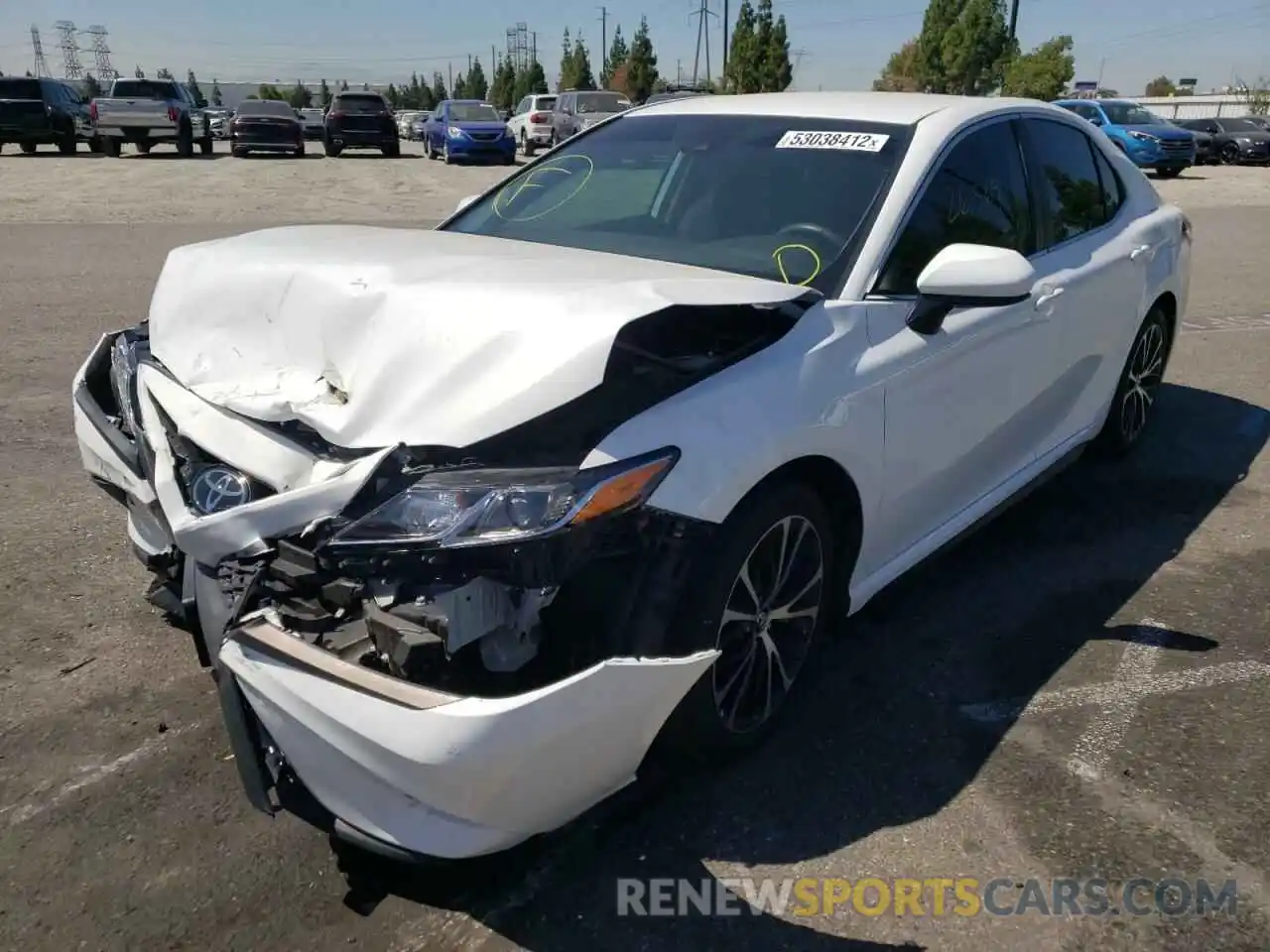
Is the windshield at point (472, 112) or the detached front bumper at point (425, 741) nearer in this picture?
the detached front bumper at point (425, 741)

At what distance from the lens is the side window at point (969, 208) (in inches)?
127

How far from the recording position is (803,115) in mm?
3676

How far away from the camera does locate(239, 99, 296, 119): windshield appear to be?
88.4ft

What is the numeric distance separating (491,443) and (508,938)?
1068 millimetres

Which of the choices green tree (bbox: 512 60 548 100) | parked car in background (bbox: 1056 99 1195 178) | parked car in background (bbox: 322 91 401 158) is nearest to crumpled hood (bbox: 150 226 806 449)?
parked car in background (bbox: 1056 99 1195 178)

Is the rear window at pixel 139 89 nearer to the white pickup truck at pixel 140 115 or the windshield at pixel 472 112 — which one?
the white pickup truck at pixel 140 115

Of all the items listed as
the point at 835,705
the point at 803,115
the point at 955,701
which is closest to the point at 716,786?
the point at 835,705

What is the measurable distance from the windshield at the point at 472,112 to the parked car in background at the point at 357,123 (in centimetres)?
193

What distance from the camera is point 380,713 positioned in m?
1.98

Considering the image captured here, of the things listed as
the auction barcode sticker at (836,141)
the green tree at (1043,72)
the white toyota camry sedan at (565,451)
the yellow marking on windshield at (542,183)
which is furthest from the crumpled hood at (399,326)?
the green tree at (1043,72)

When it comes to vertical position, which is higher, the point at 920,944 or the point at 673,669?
the point at 673,669

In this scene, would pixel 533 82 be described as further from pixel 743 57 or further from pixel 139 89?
pixel 139 89

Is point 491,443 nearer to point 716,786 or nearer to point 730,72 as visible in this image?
point 716,786

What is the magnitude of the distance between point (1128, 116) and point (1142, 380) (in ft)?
80.1
